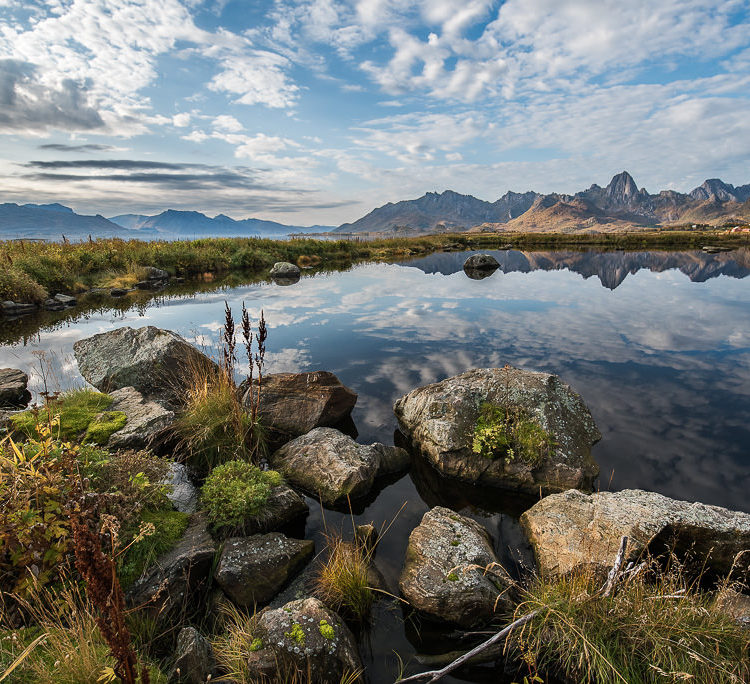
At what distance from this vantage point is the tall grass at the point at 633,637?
3.52 meters

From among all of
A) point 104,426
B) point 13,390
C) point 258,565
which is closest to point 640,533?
point 258,565

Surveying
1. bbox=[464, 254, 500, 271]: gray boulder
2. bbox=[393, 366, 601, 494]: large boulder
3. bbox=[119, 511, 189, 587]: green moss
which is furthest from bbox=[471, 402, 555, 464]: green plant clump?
bbox=[464, 254, 500, 271]: gray boulder

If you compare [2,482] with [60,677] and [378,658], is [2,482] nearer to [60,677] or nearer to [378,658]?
[60,677]

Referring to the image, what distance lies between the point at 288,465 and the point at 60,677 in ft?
15.7

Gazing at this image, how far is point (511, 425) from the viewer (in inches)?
330

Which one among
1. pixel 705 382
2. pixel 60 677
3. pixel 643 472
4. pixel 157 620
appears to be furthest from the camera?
pixel 705 382

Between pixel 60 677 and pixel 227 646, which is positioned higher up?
pixel 60 677

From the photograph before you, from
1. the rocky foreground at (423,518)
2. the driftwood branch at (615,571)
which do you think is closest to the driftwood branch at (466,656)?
the rocky foreground at (423,518)

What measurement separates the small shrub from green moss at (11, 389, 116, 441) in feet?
16.2

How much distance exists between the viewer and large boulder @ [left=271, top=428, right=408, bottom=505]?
23.5ft

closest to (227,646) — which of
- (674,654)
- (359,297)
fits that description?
(674,654)

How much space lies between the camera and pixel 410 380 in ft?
43.1

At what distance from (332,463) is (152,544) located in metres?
3.22

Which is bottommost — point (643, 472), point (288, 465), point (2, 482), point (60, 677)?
point (643, 472)
